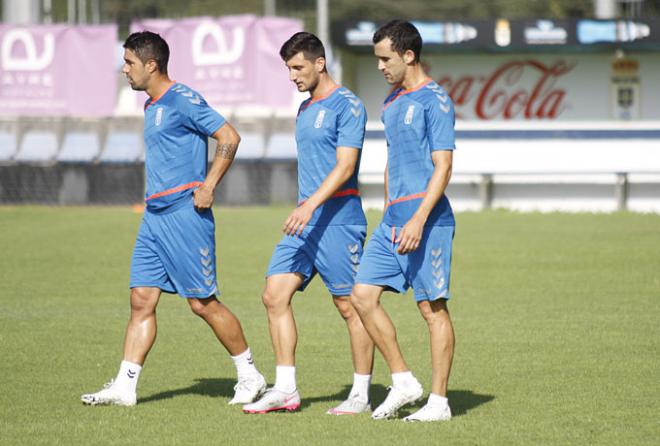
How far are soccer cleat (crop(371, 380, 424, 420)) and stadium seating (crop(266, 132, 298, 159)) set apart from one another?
1821cm

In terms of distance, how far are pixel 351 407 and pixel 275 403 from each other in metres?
0.46

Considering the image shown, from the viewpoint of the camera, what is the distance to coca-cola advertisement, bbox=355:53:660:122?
99.0 ft

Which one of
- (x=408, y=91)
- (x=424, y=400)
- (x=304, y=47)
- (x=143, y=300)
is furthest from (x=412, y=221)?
(x=143, y=300)

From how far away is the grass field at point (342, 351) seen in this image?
7.33 m

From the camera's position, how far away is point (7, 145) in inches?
1060

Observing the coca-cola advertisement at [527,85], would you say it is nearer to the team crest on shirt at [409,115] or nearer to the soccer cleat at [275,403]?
the soccer cleat at [275,403]

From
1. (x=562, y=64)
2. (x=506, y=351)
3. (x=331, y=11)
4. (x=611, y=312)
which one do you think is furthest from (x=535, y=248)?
(x=331, y=11)

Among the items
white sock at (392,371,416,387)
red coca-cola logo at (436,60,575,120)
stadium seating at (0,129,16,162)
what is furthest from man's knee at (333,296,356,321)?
red coca-cola logo at (436,60,575,120)

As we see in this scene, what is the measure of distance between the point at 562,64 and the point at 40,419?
2428 centimetres

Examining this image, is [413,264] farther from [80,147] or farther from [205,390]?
[80,147]

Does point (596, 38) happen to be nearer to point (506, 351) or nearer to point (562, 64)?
point (562, 64)

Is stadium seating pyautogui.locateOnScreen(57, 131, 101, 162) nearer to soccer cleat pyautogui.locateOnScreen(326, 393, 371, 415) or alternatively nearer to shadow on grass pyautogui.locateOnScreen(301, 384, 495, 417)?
shadow on grass pyautogui.locateOnScreen(301, 384, 495, 417)

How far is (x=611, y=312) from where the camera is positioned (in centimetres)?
1220

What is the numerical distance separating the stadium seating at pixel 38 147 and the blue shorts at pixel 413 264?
64.5ft
